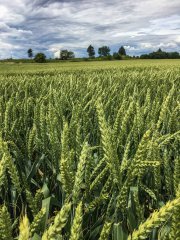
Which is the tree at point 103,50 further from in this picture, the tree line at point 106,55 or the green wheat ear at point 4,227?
the green wheat ear at point 4,227

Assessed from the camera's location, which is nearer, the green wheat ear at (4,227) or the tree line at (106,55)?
the green wheat ear at (4,227)

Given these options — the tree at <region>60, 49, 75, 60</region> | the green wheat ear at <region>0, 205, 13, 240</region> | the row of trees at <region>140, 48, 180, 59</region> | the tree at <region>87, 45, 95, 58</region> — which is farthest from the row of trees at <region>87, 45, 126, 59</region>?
the green wheat ear at <region>0, 205, 13, 240</region>

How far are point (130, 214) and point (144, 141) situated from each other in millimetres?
323

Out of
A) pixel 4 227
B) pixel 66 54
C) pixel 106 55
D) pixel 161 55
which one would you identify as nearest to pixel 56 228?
pixel 4 227

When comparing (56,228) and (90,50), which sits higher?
(90,50)

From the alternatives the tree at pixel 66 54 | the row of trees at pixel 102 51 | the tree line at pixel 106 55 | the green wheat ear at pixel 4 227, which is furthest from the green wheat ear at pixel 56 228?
the row of trees at pixel 102 51

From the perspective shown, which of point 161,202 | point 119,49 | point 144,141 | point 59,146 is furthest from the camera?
point 119,49


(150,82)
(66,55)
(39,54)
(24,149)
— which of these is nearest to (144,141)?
(24,149)

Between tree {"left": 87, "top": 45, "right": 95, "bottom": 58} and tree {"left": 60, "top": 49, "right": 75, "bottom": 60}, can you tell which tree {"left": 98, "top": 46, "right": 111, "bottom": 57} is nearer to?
tree {"left": 87, "top": 45, "right": 95, "bottom": 58}

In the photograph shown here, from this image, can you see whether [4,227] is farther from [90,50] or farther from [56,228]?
[90,50]

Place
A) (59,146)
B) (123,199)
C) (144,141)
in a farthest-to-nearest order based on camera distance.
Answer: (59,146)
(123,199)
(144,141)

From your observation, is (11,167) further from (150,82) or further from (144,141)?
(150,82)

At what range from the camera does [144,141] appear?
2.23ft

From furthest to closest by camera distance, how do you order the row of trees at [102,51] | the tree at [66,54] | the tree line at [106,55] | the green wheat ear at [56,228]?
the row of trees at [102,51]
the tree at [66,54]
the tree line at [106,55]
the green wheat ear at [56,228]
